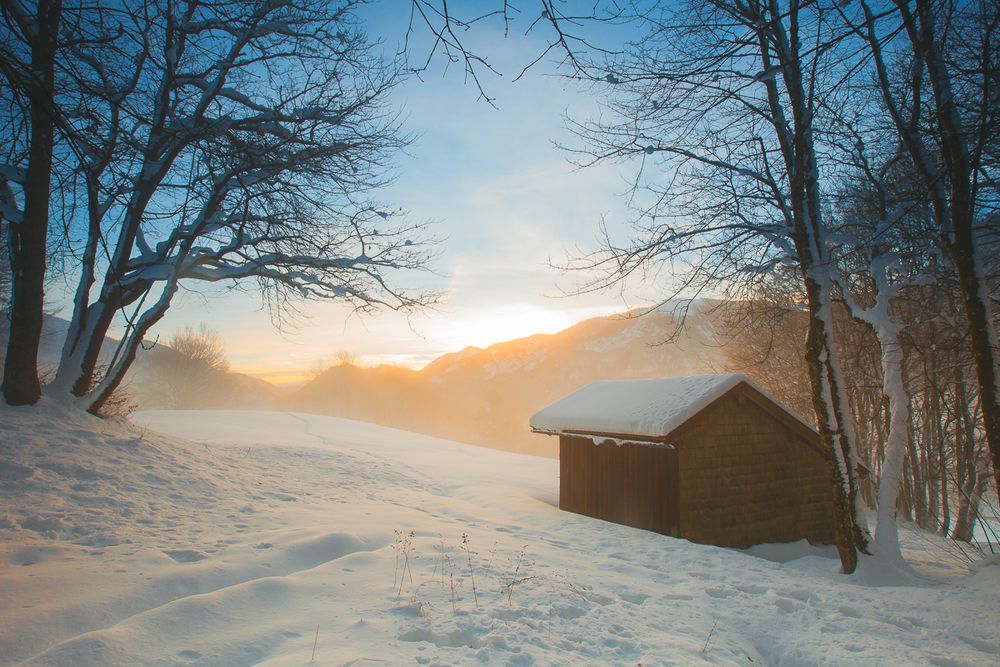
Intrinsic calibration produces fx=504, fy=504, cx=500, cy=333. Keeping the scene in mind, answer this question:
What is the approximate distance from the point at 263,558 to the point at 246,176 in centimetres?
613

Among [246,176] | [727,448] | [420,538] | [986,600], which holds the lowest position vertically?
[986,600]

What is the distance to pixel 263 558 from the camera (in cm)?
502

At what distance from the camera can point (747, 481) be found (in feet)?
36.4

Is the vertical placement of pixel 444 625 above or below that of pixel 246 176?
below

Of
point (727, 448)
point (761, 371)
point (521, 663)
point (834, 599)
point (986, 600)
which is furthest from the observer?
point (761, 371)

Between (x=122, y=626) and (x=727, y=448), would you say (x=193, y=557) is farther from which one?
(x=727, y=448)

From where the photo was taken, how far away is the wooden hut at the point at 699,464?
1017cm

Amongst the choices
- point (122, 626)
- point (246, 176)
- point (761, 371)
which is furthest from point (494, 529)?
point (761, 371)

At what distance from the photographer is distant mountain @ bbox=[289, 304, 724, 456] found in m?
73.3

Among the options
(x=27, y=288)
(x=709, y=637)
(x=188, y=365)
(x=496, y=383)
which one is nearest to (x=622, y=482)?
(x=709, y=637)

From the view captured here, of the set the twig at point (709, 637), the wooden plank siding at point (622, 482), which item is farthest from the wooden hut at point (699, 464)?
the twig at point (709, 637)

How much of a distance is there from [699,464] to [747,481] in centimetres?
161

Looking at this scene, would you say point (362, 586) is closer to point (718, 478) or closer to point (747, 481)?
point (718, 478)

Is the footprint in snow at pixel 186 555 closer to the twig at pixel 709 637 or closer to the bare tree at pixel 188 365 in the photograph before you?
the twig at pixel 709 637
